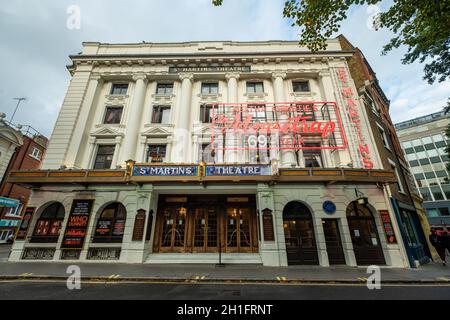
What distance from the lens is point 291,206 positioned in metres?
11.4

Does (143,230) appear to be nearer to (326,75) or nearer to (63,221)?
(63,221)

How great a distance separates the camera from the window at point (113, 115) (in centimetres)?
1442

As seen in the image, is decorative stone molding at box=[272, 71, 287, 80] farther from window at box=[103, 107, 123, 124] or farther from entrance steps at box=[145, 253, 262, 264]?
entrance steps at box=[145, 253, 262, 264]

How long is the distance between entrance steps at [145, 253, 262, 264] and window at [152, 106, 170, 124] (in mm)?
9566

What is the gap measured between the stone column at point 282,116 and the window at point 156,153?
8532 millimetres

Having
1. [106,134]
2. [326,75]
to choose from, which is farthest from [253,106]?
[106,134]

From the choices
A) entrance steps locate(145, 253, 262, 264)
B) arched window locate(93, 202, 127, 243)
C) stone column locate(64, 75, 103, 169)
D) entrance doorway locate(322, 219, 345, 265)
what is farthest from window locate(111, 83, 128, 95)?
entrance doorway locate(322, 219, 345, 265)

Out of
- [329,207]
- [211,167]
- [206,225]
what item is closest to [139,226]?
[206,225]

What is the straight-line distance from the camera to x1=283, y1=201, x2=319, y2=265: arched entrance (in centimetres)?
1029

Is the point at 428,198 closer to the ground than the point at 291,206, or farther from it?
farther from it

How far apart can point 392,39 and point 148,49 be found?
1914 centimetres

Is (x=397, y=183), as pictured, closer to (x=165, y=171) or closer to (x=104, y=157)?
(x=165, y=171)

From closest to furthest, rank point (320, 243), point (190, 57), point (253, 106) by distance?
1. point (320, 243)
2. point (253, 106)
3. point (190, 57)

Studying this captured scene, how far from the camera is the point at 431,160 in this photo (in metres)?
43.1
